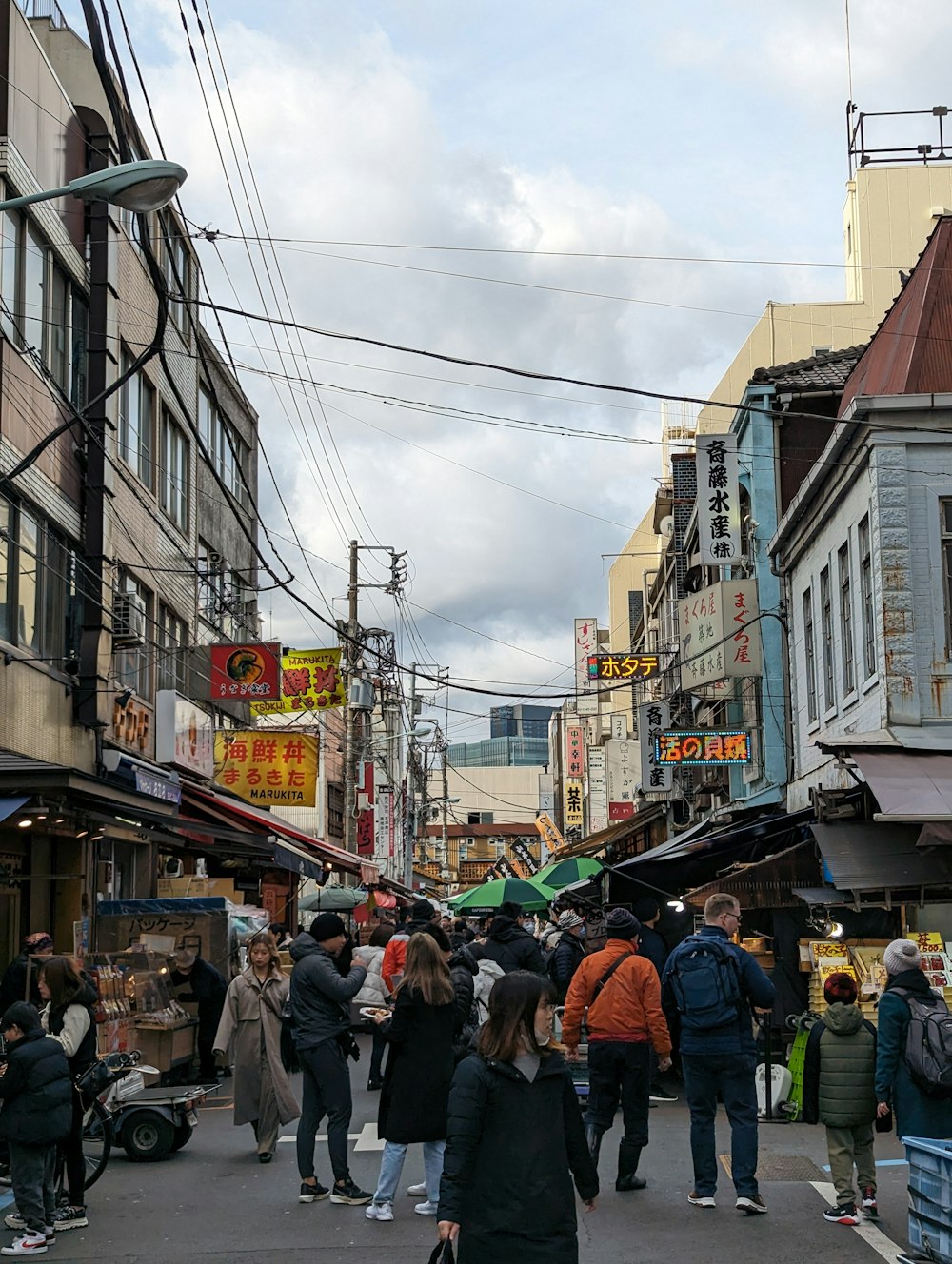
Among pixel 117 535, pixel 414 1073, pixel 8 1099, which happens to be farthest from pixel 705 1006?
pixel 117 535

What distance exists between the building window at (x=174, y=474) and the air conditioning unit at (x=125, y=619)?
4349mm

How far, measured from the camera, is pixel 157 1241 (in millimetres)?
8797

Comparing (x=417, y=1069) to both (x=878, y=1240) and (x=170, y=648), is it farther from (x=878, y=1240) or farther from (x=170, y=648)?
(x=170, y=648)

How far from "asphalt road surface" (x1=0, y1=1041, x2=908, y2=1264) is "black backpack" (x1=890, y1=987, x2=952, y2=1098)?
92 centimetres

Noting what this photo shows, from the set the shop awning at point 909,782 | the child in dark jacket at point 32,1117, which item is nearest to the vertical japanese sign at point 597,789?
the shop awning at point 909,782

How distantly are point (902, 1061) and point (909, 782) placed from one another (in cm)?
562

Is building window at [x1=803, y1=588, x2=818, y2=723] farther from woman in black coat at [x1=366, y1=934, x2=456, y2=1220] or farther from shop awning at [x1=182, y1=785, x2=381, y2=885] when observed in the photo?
woman in black coat at [x1=366, y1=934, x2=456, y2=1220]

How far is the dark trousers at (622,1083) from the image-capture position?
9.86m

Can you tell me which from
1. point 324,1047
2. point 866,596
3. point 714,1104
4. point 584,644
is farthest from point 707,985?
point 584,644

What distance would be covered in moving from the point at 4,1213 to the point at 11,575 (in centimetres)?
972

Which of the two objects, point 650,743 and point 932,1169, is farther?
point 650,743

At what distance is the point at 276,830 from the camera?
89.6 feet

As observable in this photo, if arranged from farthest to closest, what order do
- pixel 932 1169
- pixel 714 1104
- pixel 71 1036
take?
pixel 71 1036 → pixel 714 1104 → pixel 932 1169

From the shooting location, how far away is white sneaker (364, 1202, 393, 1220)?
9148mm
